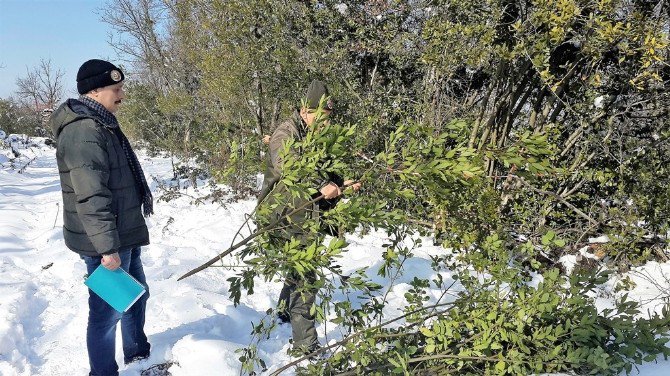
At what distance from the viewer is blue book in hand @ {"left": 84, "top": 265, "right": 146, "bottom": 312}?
2.38m

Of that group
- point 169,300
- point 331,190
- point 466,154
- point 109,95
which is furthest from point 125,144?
point 466,154

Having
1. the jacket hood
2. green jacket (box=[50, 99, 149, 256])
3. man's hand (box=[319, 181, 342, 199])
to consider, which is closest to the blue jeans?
green jacket (box=[50, 99, 149, 256])

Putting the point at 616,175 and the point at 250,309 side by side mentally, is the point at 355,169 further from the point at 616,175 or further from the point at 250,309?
the point at 616,175

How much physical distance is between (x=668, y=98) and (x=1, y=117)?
26.0 metres

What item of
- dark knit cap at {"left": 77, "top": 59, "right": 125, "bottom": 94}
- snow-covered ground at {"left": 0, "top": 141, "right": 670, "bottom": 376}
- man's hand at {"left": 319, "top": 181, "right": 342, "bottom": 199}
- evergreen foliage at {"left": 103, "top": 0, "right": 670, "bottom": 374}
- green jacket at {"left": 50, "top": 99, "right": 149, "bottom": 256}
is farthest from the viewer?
snow-covered ground at {"left": 0, "top": 141, "right": 670, "bottom": 376}

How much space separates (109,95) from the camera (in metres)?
2.57

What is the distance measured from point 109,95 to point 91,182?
0.58 metres

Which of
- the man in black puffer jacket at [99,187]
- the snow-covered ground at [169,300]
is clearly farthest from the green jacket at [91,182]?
the snow-covered ground at [169,300]

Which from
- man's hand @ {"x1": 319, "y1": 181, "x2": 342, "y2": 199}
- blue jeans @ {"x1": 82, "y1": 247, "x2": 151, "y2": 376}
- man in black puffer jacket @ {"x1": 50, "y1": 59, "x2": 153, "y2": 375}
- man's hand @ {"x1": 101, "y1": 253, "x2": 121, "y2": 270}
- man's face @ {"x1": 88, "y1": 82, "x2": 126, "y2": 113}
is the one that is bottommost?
blue jeans @ {"x1": 82, "y1": 247, "x2": 151, "y2": 376}

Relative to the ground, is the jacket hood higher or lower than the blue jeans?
higher

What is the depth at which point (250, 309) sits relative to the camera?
383 centimetres

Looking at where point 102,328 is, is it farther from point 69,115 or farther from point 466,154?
point 466,154

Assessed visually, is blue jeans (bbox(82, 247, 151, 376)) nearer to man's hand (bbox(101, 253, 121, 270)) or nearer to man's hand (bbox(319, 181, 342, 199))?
man's hand (bbox(101, 253, 121, 270))

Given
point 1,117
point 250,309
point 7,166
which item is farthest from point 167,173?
point 1,117
